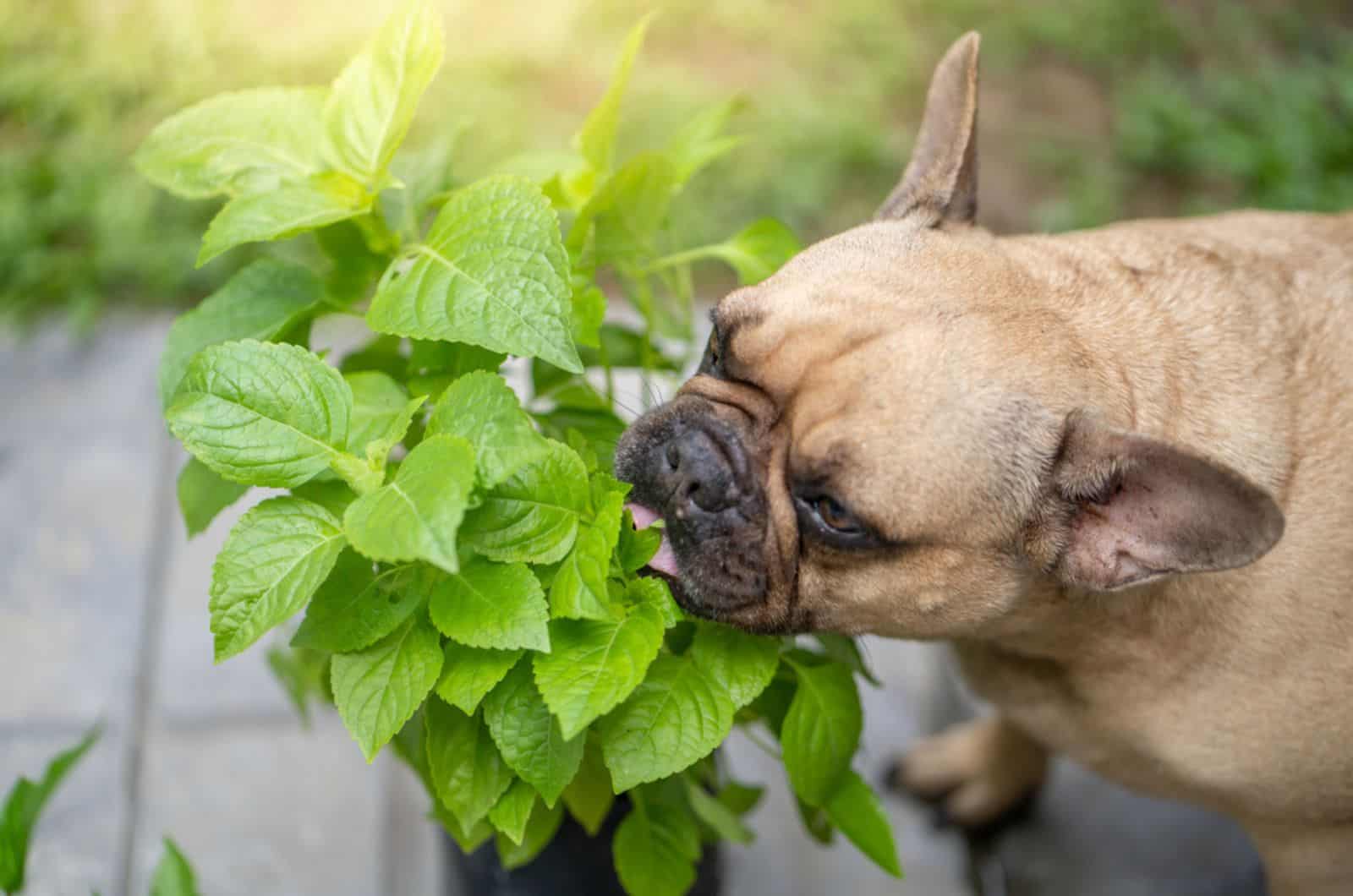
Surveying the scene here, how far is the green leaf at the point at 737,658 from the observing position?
6.57ft

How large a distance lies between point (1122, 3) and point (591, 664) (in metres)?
4.72

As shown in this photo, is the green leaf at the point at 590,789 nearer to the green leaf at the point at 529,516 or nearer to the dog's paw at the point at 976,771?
the green leaf at the point at 529,516

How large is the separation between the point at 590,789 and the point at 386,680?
518mm

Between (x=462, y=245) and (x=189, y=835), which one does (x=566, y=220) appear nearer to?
(x=462, y=245)

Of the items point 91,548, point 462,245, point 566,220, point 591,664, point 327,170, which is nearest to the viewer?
point 591,664

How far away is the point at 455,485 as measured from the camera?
1678mm

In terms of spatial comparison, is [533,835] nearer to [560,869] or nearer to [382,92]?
[560,869]

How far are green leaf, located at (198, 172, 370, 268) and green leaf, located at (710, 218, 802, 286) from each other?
0.71 m

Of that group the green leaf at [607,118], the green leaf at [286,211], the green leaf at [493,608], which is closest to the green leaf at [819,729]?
the green leaf at [493,608]

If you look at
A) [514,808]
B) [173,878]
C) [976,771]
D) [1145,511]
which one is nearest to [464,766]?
[514,808]

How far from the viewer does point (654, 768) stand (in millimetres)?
1893

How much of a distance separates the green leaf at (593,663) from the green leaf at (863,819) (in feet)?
2.00

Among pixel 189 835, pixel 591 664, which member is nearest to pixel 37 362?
pixel 189 835

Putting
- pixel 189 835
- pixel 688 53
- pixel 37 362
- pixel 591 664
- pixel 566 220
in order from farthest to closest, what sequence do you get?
pixel 688 53 → pixel 37 362 → pixel 189 835 → pixel 566 220 → pixel 591 664
